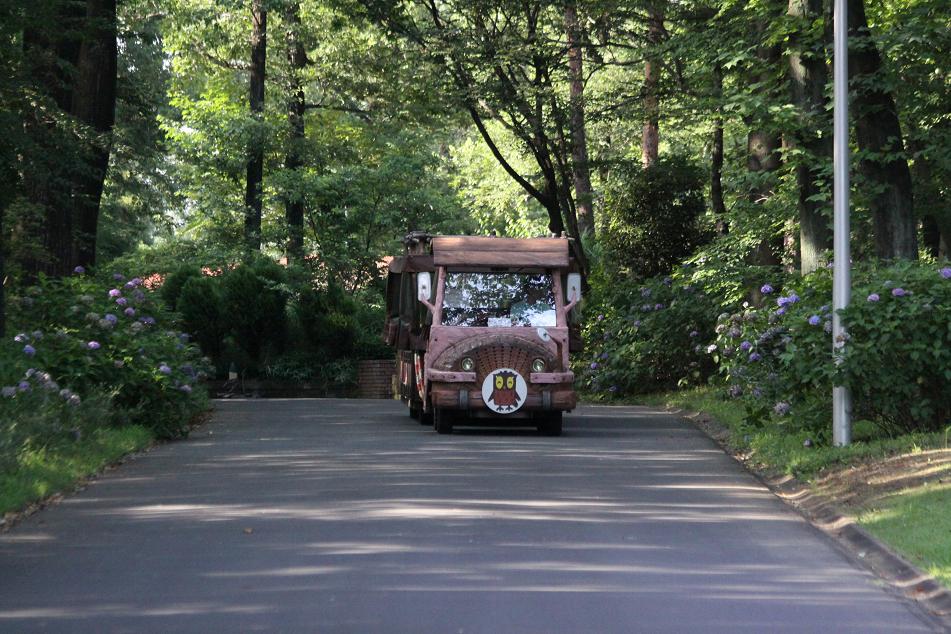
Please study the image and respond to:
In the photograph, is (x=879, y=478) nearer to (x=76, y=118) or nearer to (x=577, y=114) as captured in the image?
(x=76, y=118)

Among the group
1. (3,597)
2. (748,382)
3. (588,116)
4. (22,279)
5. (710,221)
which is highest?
(588,116)

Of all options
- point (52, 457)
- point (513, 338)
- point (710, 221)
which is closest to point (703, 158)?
point (710, 221)

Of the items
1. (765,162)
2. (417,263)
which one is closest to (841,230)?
(417,263)

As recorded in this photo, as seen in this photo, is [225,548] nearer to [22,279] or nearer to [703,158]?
[22,279]

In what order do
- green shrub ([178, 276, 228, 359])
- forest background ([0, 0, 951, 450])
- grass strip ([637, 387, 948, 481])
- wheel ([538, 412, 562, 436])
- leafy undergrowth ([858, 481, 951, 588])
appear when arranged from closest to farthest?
leafy undergrowth ([858, 481, 951, 588]) → grass strip ([637, 387, 948, 481]) → forest background ([0, 0, 951, 450]) → wheel ([538, 412, 562, 436]) → green shrub ([178, 276, 228, 359])

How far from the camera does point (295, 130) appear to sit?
145 ft

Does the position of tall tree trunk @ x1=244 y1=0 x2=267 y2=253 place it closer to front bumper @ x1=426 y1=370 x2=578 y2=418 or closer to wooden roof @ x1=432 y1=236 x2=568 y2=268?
wooden roof @ x1=432 y1=236 x2=568 y2=268

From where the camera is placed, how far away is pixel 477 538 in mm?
10828

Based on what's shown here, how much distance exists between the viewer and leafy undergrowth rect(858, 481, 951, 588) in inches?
377

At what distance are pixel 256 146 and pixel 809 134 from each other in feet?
76.7

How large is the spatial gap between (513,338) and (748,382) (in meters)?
3.82

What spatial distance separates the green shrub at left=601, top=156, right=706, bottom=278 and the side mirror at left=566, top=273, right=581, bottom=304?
534 inches

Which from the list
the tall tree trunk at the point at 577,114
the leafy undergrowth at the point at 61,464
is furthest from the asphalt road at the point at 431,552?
the tall tree trunk at the point at 577,114

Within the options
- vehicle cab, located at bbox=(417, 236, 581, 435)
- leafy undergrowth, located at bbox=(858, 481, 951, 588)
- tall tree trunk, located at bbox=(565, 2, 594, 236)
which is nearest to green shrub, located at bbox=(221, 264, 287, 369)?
tall tree trunk, located at bbox=(565, 2, 594, 236)
